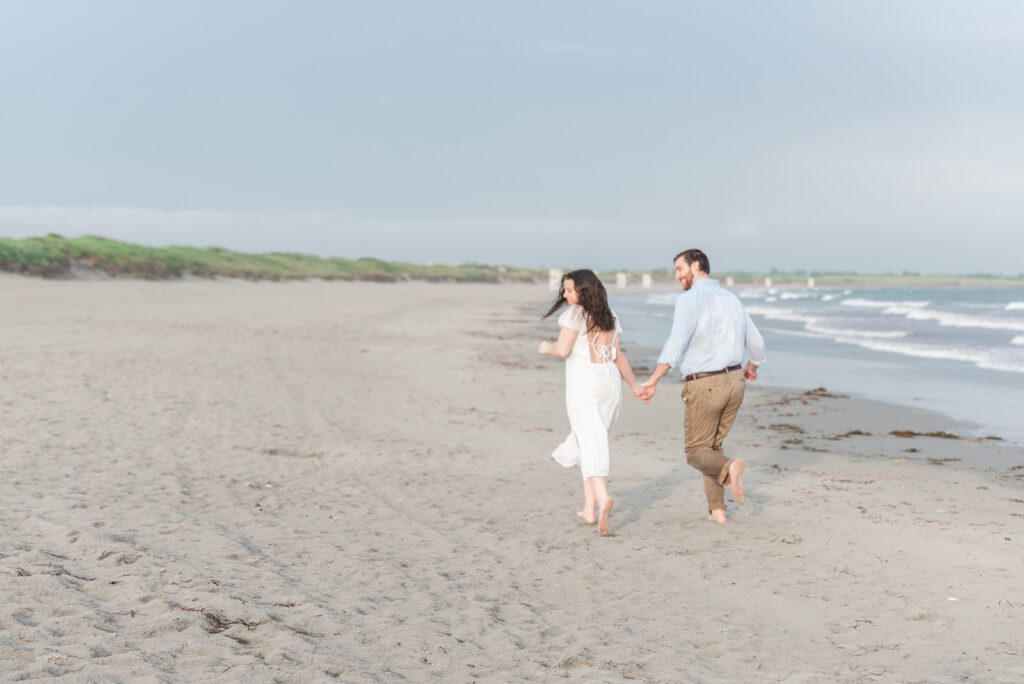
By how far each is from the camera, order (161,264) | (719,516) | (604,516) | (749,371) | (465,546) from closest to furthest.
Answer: (465,546) → (604,516) → (749,371) → (719,516) → (161,264)

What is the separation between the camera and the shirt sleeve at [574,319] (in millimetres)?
6031

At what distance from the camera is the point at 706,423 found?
639 centimetres

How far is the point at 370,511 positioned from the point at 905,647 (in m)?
3.94

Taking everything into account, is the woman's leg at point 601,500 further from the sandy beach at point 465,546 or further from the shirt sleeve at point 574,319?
the shirt sleeve at point 574,319

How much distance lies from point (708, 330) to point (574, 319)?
1047 mm

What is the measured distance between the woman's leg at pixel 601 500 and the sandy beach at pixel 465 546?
155 millimetres

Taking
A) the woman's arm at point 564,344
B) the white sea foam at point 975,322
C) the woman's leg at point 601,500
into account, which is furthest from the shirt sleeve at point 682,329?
the white sea foam at point 975,322

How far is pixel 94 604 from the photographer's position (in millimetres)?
4238

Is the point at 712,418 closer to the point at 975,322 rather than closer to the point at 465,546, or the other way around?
the point at 465,546

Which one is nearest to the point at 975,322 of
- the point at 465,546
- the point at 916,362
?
the point at 916,362

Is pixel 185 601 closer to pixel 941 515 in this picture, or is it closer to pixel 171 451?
pixel 171 451

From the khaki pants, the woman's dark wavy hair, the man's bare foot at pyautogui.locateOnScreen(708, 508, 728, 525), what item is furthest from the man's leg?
the woman's dark wavy hair

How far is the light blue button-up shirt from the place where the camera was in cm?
623

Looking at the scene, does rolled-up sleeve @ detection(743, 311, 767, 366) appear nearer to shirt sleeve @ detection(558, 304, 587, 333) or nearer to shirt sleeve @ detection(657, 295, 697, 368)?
shirt sleeve @ detection(657, 295, 697, 368)
